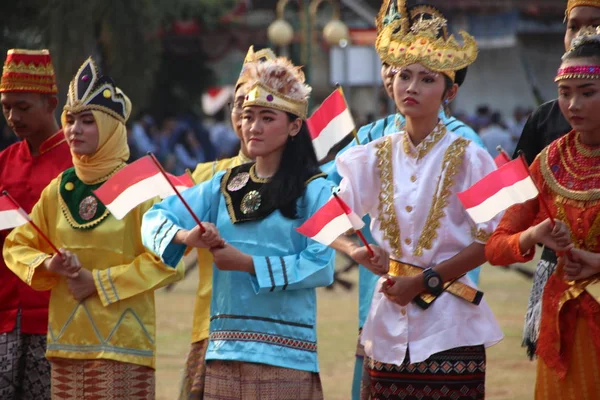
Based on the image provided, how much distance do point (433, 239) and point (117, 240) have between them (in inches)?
63.4

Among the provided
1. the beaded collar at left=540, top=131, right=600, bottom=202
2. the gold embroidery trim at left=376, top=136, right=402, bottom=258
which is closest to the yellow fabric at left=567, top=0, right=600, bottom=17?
the beaded collar at left=540, top=131, right=600, bottom=202

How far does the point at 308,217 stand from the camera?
4770 mm

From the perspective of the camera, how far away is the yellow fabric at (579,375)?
413 cm

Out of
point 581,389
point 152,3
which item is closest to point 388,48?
point 581,389

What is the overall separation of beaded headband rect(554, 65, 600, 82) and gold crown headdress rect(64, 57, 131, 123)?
7.36 feet

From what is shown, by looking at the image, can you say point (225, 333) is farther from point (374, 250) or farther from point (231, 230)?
point (374, 250)

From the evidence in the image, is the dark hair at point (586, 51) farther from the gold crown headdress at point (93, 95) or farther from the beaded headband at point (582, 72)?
the gold crown headdress at point (93, 95)

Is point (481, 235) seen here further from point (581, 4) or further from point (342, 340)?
point (342, 340)

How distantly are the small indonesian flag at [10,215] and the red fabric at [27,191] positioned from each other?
81 cm

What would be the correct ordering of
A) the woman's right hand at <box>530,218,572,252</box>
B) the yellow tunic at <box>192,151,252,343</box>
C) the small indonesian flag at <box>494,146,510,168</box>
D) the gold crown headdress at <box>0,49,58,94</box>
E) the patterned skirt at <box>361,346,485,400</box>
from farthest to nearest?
the gold crown headdress at <box>0,49,58,94</box>, the yellow tunic at <box>192,151,252,343</box>, the patterned skirt at <box>361,346,485,400</box>, the small indonesian flag at <box>494,146,510,168</box>, the woman's right hand at <box>530,218,572,252</box>

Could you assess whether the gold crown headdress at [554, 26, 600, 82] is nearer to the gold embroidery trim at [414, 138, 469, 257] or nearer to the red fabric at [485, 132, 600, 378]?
the red fabric at [485, 132, 600, 378]

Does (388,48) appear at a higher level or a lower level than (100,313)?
higher

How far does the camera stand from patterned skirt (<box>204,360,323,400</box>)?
4.65 metres

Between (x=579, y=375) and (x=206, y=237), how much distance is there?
4.70 ft
